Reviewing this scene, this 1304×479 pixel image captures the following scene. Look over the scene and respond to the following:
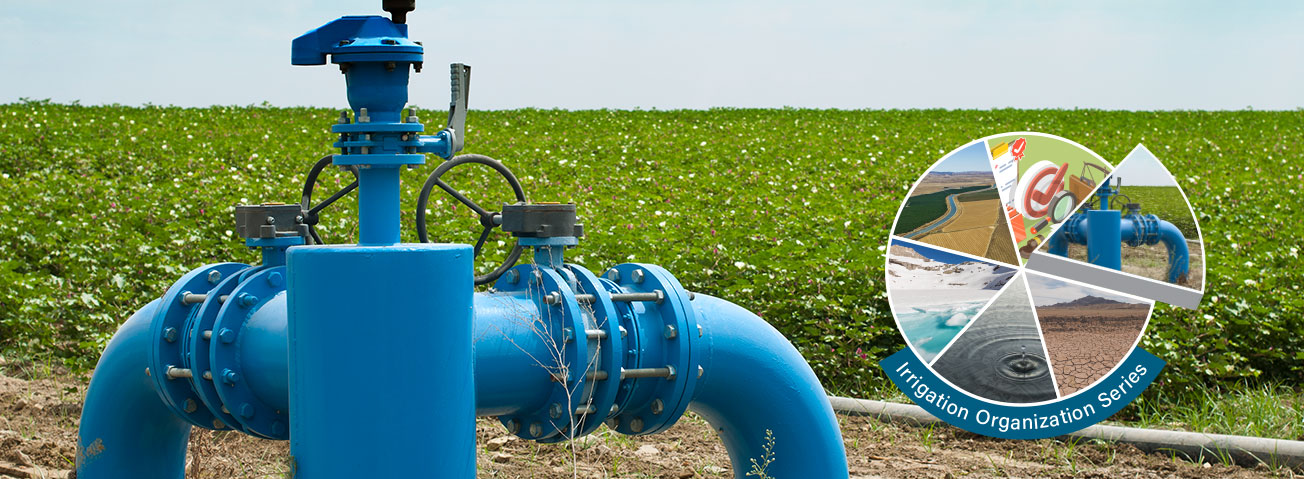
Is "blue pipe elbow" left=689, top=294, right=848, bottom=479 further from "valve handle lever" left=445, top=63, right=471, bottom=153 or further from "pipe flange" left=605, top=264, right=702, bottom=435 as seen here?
"valve handle lever" left=445, top=63, right=471, bottom=153

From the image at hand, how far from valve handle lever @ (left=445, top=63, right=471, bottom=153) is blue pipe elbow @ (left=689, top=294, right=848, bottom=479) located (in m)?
0.71

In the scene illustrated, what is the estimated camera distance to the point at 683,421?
15.8 feet

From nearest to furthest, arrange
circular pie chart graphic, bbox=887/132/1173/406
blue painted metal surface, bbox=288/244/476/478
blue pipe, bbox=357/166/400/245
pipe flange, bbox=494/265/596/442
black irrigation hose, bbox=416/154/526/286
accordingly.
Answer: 1. blue painted metal surface, bbox=288/244/476/478
2. blue pipe, bbox=357/166/400/245
3. pipe flange, bbox=494/265/596/442
4. black irrigation hose, bbox=416/154/526/286
5. circular pie chart graphic, bbox=887/132/1173/406

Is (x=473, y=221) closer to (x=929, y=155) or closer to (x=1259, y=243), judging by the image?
(x=1259, y=243)

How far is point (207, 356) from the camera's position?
96.7 inches

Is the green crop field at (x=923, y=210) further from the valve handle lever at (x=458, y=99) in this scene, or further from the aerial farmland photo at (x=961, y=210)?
the valve handle lever at (x=458, y=99)

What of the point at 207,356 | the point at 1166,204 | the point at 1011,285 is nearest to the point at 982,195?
the point at 1011,285

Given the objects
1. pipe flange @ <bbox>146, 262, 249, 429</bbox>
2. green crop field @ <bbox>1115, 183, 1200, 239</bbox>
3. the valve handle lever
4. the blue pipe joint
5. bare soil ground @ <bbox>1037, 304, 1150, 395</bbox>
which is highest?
the valve handle lever

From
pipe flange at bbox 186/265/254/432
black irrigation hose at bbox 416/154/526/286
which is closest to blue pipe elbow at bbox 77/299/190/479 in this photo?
pipe flange at bbox 186/265/254/432

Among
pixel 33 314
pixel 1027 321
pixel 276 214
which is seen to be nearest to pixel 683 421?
pixel 1027 321

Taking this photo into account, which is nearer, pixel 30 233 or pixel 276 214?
pixel 276 214

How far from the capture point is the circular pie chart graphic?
4715 millimetres

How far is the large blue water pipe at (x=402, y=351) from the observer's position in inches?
79.2

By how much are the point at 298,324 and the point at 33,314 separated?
492cm
